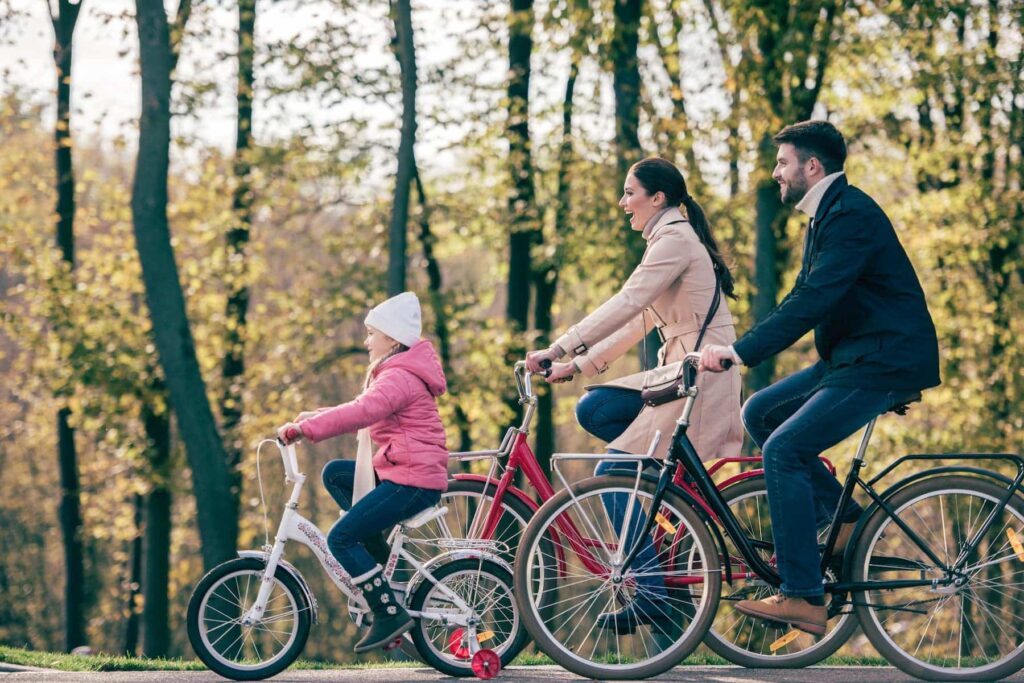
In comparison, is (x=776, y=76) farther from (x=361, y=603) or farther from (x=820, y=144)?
(x=361, y=603)

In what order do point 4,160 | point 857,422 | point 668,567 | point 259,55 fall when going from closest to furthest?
point 857,422 < point 668,567 < point 259,55 < point 4,160

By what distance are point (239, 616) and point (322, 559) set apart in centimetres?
44

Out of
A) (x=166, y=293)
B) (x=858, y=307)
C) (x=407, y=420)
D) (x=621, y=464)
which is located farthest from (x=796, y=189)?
(x=166, y=293)

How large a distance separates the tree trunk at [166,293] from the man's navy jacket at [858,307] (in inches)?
302

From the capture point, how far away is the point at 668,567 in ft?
19.6

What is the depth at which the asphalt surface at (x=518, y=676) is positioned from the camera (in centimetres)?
606

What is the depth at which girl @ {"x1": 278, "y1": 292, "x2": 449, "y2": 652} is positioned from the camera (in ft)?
19.7

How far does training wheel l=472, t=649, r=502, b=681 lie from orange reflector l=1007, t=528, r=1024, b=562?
7.30 feet

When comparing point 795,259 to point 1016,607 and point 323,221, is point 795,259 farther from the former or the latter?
point 1016,607

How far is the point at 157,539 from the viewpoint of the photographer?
68.3 ft

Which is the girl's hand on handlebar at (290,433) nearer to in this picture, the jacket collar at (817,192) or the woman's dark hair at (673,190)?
the woman's dark hair at (673,190)

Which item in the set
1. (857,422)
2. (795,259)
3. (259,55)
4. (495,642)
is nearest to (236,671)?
(495,642)

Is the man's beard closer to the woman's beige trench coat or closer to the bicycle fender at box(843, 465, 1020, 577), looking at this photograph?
the woman's beige trench coat

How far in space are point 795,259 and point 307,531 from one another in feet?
51.5
